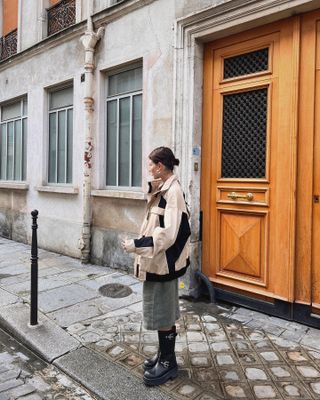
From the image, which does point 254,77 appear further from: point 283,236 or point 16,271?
point 16,271

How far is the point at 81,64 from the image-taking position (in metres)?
6.41

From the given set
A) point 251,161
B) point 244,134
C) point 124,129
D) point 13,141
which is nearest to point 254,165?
point 251,161

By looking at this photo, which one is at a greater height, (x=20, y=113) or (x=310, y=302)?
(x=20, y=113)

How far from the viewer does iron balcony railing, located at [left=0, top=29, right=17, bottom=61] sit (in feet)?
28.2

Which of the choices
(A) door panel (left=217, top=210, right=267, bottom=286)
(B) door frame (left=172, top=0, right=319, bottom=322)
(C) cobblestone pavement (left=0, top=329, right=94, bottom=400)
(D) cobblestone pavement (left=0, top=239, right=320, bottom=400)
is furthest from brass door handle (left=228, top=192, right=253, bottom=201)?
(C) cobblestone pavement (left=0, top=329, right=94, bottom=400)

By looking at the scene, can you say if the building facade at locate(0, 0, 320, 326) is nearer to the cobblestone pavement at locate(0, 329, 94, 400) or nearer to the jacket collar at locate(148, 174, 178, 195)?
the jacket collar at locate(148, 174, 178, 195)

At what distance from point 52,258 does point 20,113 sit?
382cm

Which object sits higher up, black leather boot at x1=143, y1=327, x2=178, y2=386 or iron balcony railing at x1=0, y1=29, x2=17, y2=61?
iron balcony railing at x1=0, y1=29, x2=17, y2=61

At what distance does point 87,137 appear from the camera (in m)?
6.16

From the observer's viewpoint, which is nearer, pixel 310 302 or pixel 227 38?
pixel 310 302

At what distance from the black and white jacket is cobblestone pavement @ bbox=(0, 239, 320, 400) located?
95cm

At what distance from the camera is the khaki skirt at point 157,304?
2.65 m

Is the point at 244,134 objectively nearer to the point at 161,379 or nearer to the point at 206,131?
the point at 206,131

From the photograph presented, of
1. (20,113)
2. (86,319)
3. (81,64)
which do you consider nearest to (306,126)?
(86,319)
